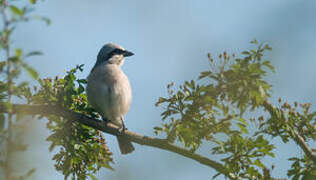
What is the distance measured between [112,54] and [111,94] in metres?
1.32

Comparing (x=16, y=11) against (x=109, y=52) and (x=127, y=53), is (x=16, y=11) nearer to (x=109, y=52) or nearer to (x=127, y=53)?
(x=109, y=52)

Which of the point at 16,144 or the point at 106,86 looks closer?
the point at 16,144

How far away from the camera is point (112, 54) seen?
23.4 feet

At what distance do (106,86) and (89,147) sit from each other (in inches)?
68.3

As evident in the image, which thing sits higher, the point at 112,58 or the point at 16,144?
the point at 112,58

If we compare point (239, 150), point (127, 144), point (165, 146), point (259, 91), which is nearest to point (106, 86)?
point (127, 144)

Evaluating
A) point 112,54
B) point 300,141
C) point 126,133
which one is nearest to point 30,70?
point 126,133

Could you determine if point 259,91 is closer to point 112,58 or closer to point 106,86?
point 106,86

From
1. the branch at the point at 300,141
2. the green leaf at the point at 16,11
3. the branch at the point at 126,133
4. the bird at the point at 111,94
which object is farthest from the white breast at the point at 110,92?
the green leaf at the point at 16,11

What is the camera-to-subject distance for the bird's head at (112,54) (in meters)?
7.05

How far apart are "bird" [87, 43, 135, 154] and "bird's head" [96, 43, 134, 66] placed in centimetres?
25

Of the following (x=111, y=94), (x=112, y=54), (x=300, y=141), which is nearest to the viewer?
(x=300, y=141)

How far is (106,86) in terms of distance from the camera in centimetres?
605

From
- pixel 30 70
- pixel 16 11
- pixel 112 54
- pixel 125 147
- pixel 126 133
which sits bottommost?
pixel 125 147
